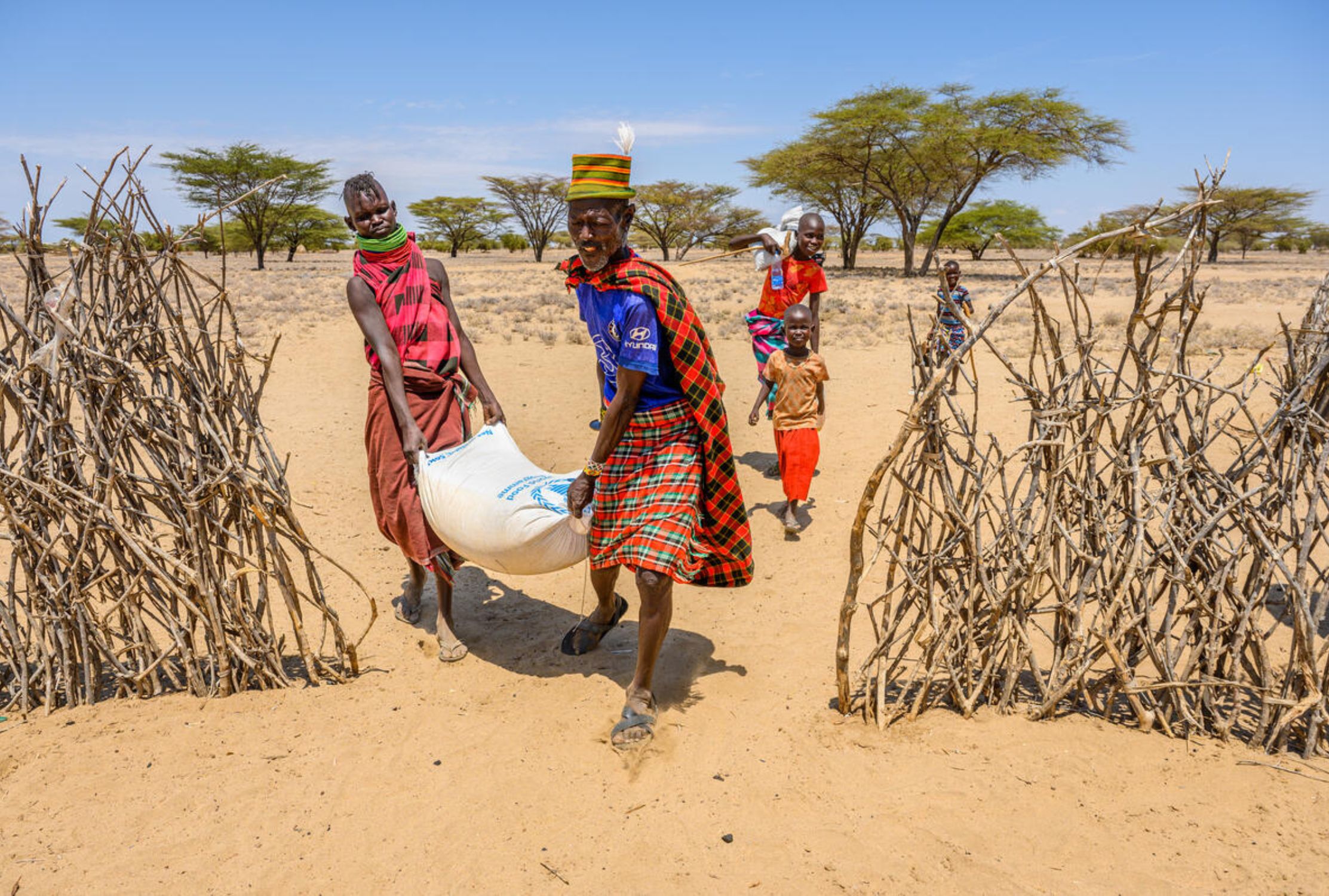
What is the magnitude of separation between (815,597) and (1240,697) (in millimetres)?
1682

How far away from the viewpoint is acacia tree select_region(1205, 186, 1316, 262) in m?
39.0

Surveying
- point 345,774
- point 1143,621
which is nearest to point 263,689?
point 345,774

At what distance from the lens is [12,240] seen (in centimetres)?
277

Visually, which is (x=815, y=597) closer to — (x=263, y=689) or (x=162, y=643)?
(x=263, y=689)

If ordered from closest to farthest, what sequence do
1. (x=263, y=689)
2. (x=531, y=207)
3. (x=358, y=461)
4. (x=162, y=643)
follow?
(x=263, y=689)
(x=162, y=643)
(x=358, y=461)
(x=531, y=207)

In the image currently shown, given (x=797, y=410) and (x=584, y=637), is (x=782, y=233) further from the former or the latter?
(x=584, y=637)

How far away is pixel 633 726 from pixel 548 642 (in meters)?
0.88

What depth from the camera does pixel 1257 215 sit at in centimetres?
4234

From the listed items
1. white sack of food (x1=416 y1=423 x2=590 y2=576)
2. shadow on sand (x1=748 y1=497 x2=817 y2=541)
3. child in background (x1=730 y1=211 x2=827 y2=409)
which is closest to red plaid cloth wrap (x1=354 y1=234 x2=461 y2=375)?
white sack of food (x1=416 y1=423 x2=590 y2=576)

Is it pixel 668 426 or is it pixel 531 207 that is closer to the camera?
pixel 668 426

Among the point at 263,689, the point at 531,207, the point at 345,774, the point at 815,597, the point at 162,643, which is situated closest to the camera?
the point at 345,774

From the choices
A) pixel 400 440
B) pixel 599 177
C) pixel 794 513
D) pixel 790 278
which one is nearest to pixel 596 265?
pixel 599 177

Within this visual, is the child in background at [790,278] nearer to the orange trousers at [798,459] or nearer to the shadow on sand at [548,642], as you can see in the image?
the orange trousers at [798,459]

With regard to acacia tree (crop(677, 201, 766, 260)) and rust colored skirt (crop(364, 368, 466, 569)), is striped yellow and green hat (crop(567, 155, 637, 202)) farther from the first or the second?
acacia tree (crop(677, 201, 766, 260))
